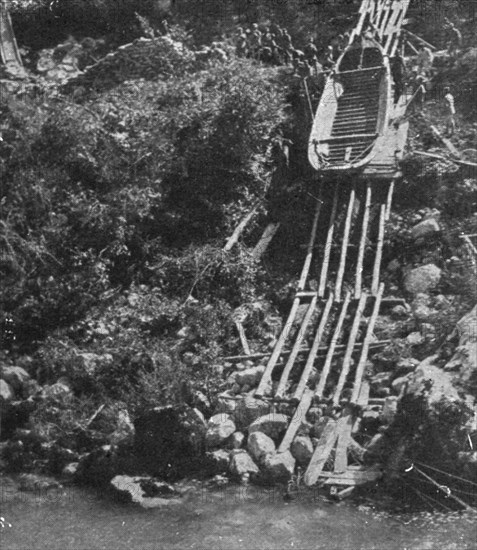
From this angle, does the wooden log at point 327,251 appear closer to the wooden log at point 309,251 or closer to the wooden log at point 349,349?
the wooden log at point 309,251

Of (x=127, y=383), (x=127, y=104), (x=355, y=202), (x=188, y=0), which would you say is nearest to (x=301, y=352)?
(x=127, y=383)

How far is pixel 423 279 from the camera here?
740 cm

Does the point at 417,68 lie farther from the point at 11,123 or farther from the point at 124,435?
the point at 124,435

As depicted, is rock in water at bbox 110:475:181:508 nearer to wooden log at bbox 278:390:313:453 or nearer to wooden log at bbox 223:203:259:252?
wooden log at bbox 278:390:313:453

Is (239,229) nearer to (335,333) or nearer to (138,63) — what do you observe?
(335,333)

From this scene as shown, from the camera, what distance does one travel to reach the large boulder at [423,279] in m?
7.35

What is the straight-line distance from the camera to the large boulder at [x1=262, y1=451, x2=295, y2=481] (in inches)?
222

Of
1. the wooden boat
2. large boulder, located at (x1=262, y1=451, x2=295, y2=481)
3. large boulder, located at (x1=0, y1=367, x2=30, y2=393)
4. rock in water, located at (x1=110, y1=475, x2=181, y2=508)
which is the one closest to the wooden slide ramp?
large boulder, located at (x1=262, y1=451, x2=295, y2=481)

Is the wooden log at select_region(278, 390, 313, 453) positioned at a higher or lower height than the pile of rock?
lower

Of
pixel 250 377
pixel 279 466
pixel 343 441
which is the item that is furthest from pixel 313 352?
pixel 279 466

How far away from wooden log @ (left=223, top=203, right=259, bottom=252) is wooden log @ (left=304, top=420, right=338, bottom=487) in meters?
3.01

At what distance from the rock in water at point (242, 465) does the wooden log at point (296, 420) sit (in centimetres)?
26

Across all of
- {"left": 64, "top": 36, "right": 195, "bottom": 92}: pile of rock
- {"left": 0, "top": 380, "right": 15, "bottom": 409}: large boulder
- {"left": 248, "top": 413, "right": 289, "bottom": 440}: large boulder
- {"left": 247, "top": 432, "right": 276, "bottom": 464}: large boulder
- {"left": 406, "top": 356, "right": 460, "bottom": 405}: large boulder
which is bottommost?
{"left": 247, "top": 432, "right": 276, "bottom": 464}: large boulder

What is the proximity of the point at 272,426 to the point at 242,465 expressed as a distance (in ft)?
1.43
